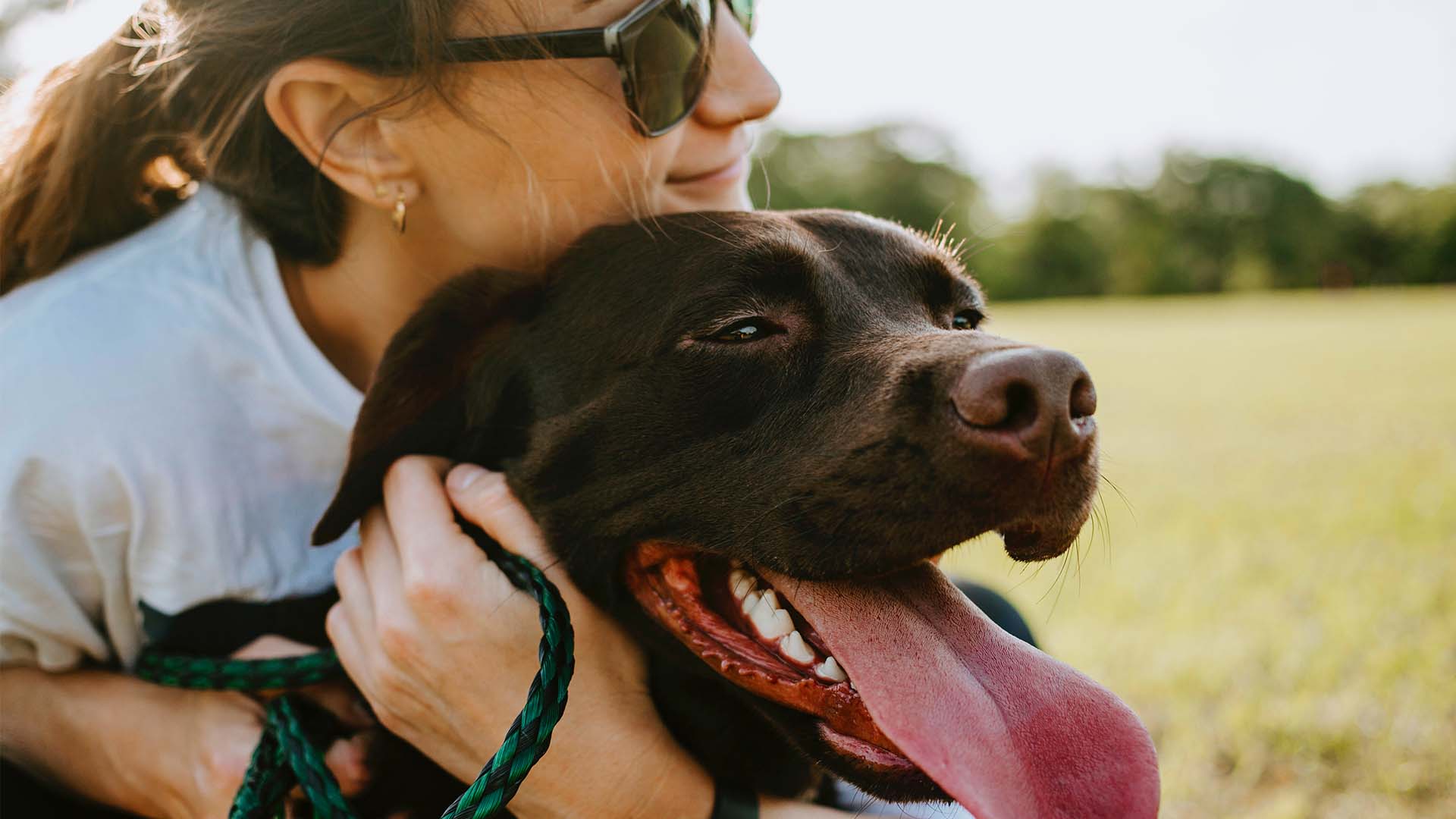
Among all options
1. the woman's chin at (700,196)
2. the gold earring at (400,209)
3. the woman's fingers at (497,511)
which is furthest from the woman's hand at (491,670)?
the woman's chin at (700,196)

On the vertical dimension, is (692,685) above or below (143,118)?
below

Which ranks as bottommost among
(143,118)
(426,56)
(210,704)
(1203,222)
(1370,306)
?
(1203,222)

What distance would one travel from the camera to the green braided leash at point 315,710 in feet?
5.36

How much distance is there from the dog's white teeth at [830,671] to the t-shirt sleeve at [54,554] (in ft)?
4.99

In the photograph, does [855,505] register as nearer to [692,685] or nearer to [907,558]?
[907,558]

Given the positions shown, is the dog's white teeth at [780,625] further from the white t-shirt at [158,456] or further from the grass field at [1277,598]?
the white t-shirt at [158,456]

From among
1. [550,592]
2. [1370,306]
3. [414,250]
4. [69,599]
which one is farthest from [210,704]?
[1370,306]

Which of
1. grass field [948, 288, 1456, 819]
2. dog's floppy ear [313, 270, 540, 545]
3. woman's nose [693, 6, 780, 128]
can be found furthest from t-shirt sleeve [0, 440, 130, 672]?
grass field [948, 288, 1456, 819]

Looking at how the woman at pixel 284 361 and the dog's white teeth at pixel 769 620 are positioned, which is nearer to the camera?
the dog's white teeth at pixel 769 620

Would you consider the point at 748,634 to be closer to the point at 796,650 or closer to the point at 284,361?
the point at 796,650

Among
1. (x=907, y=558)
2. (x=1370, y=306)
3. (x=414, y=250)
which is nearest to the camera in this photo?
(x=907, y=558)

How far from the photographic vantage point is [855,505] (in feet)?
5.65

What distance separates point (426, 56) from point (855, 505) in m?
1.28

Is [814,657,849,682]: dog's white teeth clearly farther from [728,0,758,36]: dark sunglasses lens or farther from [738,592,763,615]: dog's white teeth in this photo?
[728,0,758,36]: dark sunglasses lens
